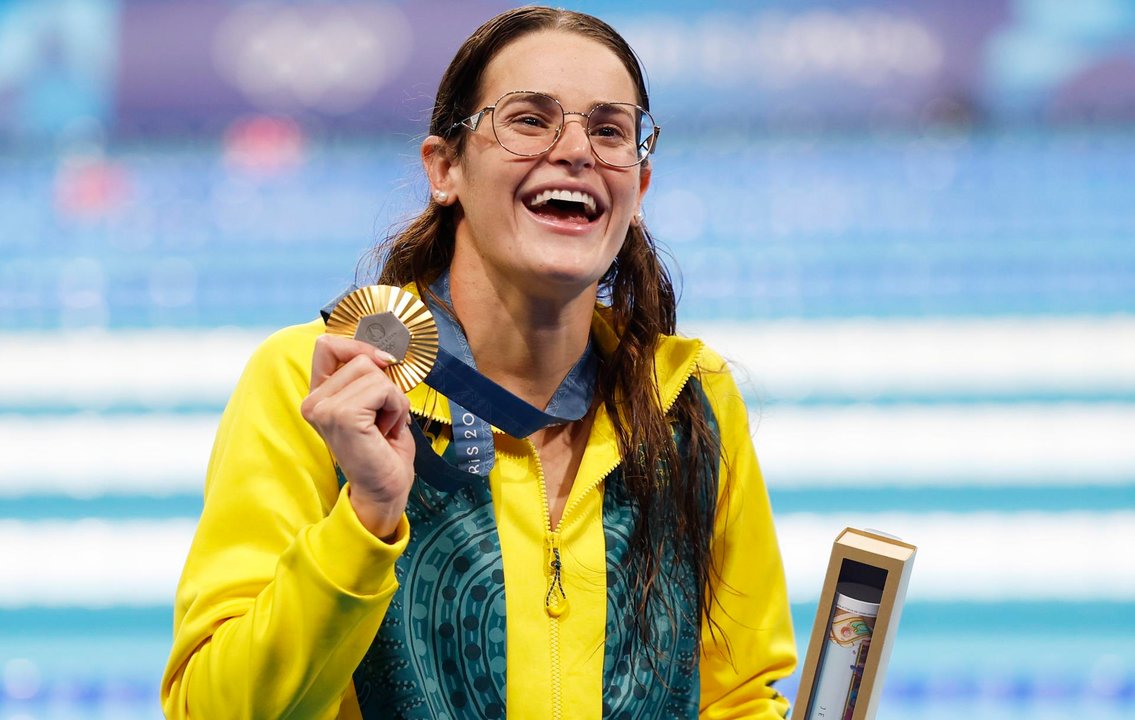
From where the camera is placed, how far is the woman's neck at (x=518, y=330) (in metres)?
1.39

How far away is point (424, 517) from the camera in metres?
1.30

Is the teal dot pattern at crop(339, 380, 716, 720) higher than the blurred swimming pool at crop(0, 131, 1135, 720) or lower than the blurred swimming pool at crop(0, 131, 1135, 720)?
lower

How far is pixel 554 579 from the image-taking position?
4.30 ft

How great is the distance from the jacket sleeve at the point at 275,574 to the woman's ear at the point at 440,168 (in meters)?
0.23

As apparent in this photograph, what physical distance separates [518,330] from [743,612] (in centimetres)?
40

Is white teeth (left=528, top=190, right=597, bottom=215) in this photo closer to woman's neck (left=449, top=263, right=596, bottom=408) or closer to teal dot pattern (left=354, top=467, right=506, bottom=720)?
woman's neck (left=449, top=263, right=596, bottom=408)

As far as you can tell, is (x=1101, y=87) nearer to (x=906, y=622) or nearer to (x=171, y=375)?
(x=906, y=622)

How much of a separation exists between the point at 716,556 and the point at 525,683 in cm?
29

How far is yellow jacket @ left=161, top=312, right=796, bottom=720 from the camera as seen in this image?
3.61ft

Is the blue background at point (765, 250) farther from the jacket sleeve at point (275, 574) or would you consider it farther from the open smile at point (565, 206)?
the jacket sleeve at point (275, 574)

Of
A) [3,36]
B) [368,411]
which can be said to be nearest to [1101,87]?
[3,36]

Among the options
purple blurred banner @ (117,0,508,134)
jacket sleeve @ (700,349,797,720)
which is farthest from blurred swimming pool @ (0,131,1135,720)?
jacket sleeve @ (700,349,797,720)

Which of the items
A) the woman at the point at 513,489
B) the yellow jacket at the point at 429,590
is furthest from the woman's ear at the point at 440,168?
the yellow jacket at the point at 429,590

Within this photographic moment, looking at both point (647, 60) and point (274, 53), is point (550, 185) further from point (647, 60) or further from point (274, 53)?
point (647, 60)
